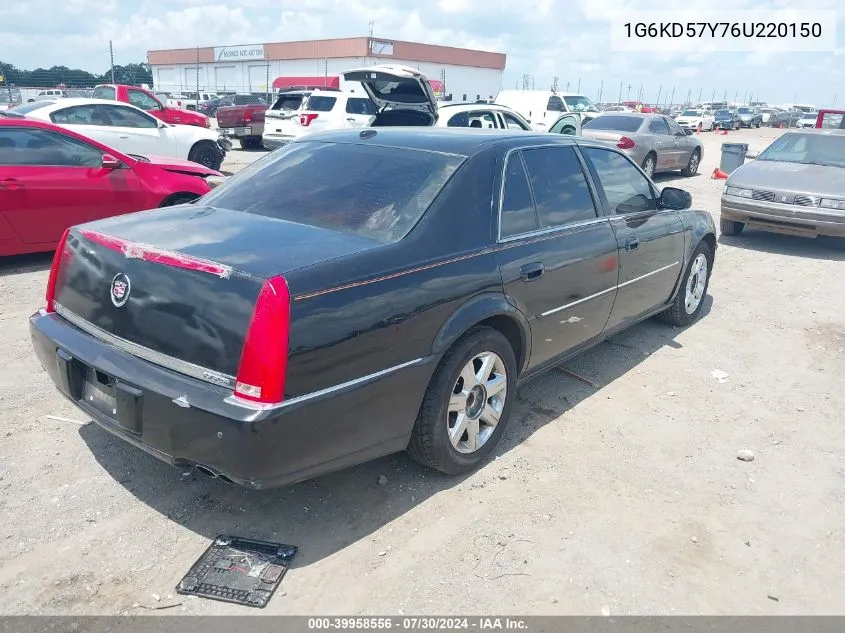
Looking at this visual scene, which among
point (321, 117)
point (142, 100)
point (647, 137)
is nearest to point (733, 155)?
point (647, 137)

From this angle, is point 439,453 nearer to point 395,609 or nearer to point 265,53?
point 395,609

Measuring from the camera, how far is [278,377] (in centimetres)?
252

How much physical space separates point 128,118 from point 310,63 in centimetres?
5518

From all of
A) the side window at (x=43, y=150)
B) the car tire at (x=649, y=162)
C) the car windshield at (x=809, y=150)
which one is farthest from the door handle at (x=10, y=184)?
the car tire at (x=649, y=162)

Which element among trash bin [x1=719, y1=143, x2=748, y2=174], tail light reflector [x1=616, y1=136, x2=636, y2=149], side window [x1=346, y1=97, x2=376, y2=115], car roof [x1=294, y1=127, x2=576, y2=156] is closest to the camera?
car roof [x1=294, y1=127, x2=576, y2=156]

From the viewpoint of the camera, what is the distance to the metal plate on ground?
2639 millimetres

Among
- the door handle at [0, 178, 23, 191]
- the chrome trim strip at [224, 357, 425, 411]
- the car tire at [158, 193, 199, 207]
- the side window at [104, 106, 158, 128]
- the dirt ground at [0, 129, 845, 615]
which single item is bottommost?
the dirt ground at [0, 129, 845, 615]

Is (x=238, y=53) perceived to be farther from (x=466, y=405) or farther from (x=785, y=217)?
(x=466, y=405)

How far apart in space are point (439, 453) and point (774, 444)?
2.17 m

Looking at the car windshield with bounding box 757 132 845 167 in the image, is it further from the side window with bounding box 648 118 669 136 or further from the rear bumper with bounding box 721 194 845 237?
the side window with bounding box 648 118 669 136

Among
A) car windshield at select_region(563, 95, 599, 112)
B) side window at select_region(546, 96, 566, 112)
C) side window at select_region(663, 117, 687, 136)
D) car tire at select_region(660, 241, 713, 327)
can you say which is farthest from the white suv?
car tire at select_region(660, 241, 713, 327)

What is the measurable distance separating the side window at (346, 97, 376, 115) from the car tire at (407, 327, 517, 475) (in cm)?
1401

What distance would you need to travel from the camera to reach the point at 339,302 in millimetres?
2680

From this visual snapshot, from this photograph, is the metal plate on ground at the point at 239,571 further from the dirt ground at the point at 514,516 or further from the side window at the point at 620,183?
the side window at the point at 620,183
